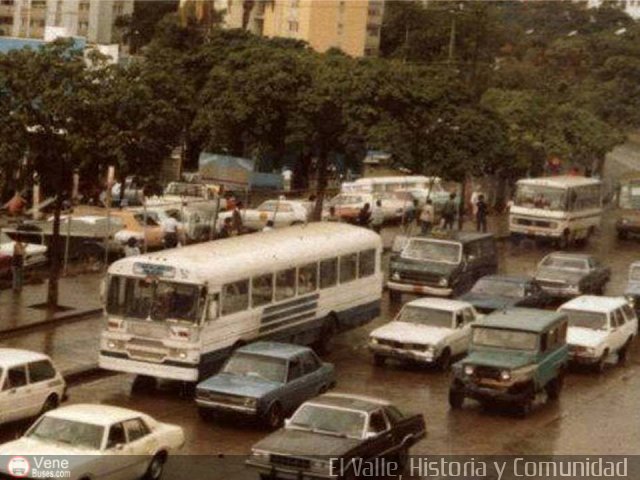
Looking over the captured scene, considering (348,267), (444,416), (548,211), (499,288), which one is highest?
(548,211)

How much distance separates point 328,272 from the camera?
33.4 metres

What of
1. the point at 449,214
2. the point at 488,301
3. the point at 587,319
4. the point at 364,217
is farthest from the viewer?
the point at 449,214

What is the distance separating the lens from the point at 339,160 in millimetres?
79875

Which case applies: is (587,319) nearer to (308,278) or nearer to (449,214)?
(308,278)

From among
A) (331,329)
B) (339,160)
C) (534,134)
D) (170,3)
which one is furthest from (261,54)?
(170,3)

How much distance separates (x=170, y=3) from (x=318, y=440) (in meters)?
121

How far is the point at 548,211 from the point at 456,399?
86.3 ft

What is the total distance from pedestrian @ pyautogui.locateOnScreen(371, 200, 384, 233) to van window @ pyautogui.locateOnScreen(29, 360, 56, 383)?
98.1 feet

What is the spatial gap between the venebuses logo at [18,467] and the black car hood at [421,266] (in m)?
21.0

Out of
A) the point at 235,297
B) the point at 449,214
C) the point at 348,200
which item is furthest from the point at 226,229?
the point at 235,297

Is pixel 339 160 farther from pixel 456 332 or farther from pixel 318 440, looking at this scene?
pixel 318 440

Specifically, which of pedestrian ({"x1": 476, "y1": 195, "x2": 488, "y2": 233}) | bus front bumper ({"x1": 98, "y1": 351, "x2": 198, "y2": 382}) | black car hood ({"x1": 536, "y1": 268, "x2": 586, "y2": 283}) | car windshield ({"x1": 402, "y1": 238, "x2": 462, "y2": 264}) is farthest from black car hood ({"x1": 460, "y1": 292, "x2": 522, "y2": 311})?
pedestrian ({"x1": 476, "y1": 195, "x2": 488, "y2": 233})

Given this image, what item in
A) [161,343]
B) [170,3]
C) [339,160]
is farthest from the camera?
[170,3]

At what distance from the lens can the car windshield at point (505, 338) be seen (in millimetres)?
28828
